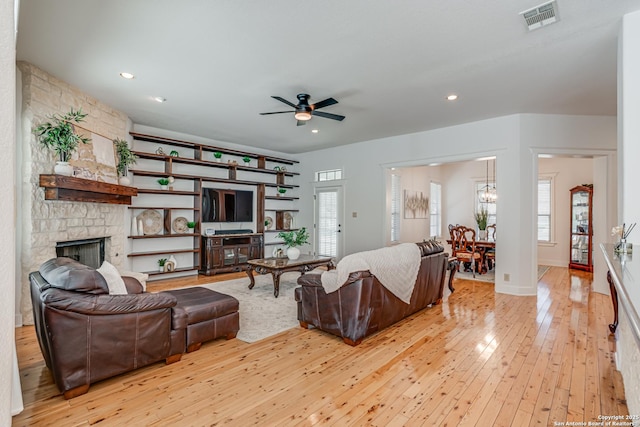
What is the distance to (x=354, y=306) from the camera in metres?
3.13

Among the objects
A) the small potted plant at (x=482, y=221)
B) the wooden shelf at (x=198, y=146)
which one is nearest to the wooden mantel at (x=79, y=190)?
the wooden shelf at (x=198, y=146)

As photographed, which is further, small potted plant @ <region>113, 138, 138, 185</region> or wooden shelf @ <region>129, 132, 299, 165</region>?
wooden shelf @ <region>129, 132, 299, 165</region>

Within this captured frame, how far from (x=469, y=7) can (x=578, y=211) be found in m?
7.02

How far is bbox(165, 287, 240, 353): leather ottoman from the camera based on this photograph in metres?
2.95

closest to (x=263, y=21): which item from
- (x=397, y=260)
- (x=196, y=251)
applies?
(x=397, y=260)

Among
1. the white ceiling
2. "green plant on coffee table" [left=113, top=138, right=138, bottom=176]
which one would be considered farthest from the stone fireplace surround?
"green plant on coffee table" [left=113, top=138, right=138, bottom=176]

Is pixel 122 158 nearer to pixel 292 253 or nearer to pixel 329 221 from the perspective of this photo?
pixel 292 253

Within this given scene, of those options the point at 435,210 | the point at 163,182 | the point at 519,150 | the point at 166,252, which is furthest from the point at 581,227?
the point at 163,182

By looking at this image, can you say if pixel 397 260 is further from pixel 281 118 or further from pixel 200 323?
pixel 281 118

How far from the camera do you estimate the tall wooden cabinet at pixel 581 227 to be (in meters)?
7.14

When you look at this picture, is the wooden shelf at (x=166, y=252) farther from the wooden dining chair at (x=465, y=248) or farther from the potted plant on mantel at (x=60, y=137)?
the wooden dining chair at (x=465, y=248)

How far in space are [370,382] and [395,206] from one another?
5651 millimetres

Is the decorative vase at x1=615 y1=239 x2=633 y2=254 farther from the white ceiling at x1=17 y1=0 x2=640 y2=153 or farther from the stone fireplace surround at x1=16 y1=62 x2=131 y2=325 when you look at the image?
the stone fireplace surround at x1=16 y1=62 x2=131 y2=325

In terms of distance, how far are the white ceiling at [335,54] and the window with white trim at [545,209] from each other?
342 centimetres
